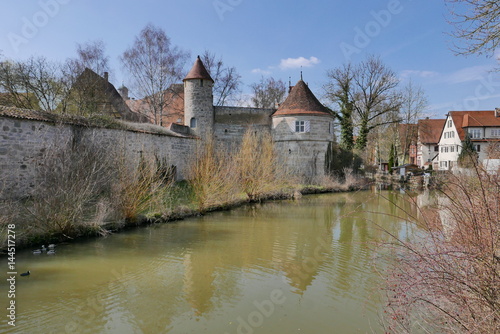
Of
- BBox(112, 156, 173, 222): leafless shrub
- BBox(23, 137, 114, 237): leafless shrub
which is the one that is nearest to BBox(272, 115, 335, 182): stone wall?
BBox(112, 156, 173, 222): leafless shrub

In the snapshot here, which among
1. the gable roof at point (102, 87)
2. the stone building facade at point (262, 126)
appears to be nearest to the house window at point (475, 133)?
the stone building facade at point (262, 126)

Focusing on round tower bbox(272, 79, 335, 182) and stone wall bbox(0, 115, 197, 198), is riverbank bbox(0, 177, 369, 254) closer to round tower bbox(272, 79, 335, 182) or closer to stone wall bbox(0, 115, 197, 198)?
stone wall bbox(0, 115, 197, 198)

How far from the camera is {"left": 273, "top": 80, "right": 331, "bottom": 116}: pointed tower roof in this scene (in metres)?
24.5

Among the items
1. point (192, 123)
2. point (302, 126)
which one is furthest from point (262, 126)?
point (192, 123)

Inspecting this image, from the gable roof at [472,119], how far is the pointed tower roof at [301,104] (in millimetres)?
19963

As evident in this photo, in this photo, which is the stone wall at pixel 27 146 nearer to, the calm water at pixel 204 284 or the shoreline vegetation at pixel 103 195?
the shoreline vegetation at pixel 103 195

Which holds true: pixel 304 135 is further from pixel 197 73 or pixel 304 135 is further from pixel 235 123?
pixel 197 73

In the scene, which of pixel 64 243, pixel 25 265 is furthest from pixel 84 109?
pixel 25 265

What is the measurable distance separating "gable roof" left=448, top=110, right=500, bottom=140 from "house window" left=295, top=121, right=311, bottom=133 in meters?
20.7

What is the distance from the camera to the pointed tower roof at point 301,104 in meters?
24.5

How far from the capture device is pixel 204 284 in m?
6.56

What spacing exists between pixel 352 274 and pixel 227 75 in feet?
96.2

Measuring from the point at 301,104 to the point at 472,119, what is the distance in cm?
2247

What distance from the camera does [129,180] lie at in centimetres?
1071
